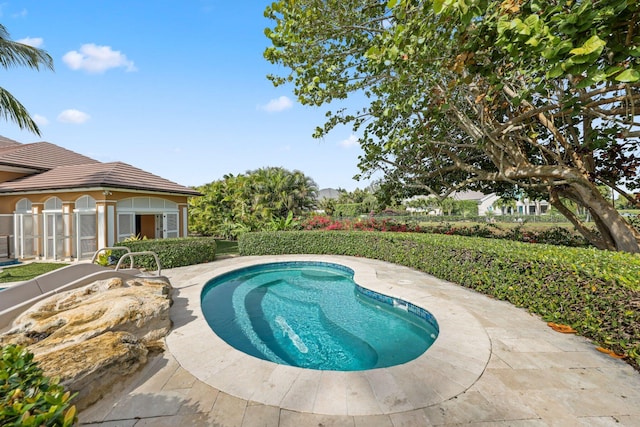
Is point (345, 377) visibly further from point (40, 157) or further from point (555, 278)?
point (40, 157)

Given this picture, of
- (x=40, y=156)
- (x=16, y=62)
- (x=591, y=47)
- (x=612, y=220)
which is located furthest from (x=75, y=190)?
(x=612, y=220)

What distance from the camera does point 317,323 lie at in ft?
22.4

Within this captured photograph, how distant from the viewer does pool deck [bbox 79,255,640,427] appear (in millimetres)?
2945

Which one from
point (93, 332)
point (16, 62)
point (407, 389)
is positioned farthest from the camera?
A: point (16, 62)

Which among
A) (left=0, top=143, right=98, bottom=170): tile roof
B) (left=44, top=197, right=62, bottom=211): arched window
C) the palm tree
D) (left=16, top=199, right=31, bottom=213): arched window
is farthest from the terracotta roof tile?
the palm tree

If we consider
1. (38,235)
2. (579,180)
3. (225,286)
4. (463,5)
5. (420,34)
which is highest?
(420,34)

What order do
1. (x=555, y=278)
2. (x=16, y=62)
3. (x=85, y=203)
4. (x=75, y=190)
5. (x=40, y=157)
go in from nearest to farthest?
1. (x=555, y=278)
2. (x=16, y=62)
3. (x=75, y=190)
4. (x=85, y=203)
5. (x=40, y=157)

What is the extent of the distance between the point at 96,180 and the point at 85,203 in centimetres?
172

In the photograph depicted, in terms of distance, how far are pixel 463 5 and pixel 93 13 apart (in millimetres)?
11515

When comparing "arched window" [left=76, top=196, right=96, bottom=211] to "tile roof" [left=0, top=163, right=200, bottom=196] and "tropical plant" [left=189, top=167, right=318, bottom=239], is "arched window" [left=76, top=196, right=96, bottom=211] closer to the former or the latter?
"tile roof" [left=0, top=163, right=200, bottom=196]

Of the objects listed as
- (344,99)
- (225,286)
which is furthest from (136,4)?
(225,286)

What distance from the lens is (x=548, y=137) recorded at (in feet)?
30.2

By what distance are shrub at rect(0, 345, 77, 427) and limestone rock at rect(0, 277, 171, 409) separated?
1153mm

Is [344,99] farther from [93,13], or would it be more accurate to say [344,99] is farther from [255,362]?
[93,13]
